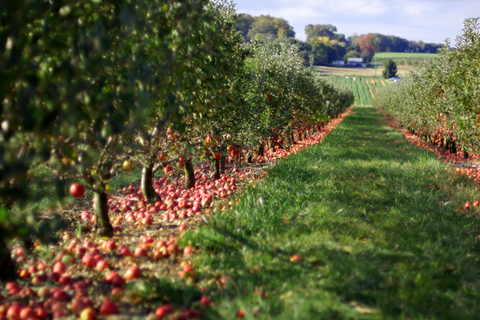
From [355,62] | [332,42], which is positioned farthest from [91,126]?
[332,42]

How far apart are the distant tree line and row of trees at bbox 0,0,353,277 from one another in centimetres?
10605

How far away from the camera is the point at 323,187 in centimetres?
589

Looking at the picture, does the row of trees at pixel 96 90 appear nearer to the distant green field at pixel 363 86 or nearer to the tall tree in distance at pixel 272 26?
the distant green field at pixel 363 86

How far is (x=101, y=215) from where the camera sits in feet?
13.2

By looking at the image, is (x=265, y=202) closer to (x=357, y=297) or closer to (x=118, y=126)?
(x=357, y=297)

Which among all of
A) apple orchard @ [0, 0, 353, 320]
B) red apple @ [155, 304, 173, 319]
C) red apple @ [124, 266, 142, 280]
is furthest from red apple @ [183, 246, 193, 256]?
red apple @ [155, 304, 173, 319]

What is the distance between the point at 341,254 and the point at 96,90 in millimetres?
2619

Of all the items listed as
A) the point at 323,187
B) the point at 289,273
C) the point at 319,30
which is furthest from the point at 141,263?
the point at 319,30

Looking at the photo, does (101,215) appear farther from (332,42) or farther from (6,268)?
(332,42)

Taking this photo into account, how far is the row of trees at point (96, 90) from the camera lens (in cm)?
195

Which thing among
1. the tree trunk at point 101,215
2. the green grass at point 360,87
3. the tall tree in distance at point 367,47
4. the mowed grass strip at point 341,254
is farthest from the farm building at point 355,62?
the tree trunk at point 101,215

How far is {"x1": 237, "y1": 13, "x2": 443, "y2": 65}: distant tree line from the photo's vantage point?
111 m

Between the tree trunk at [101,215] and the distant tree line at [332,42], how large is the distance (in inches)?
4208

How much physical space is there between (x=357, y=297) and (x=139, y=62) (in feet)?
8.05
